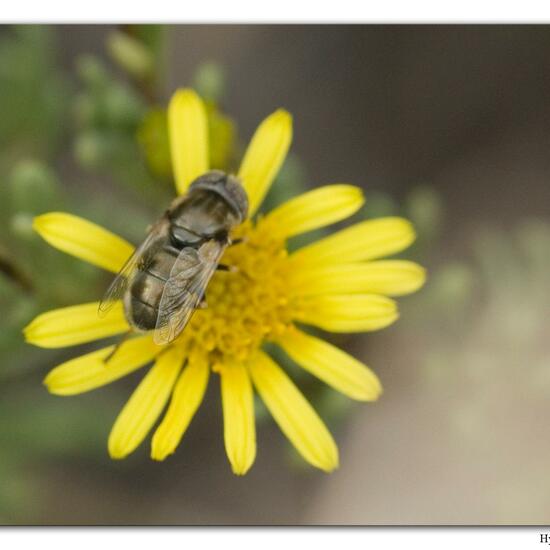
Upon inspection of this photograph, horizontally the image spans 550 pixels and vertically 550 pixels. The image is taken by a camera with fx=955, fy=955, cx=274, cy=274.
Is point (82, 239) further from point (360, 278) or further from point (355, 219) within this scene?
point (355, 219)

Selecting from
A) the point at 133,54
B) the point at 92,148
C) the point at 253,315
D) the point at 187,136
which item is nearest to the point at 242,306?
the point at 253,315

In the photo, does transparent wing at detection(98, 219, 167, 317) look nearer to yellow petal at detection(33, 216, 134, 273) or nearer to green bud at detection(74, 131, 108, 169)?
yellow petal at detection(33, 216, 134, 273)

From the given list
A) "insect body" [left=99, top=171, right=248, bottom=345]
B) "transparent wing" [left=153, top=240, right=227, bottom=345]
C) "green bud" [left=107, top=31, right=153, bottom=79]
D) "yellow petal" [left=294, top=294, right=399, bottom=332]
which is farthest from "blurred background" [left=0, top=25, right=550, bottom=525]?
"transparent wing" [left=153, top=240, right=227, bottom=345]

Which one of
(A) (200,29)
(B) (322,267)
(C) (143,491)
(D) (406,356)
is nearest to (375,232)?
(B) (322,267)

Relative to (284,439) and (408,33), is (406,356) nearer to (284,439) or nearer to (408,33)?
(284,439)

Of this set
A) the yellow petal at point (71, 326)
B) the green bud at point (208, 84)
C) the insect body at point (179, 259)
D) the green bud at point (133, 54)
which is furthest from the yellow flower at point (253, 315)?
the green bud at point (133, 54)

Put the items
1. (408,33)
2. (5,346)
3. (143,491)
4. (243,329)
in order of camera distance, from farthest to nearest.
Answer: (143,491)
(408,33)
(5,346)
(243,329)
